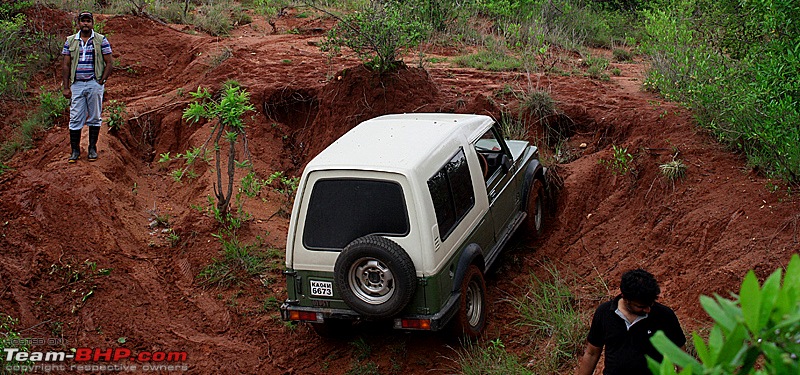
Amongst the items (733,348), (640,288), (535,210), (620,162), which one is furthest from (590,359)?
(620,162)

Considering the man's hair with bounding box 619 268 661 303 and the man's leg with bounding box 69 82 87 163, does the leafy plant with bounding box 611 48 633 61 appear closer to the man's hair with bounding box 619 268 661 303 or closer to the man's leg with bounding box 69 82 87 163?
the man's leg with bounding box 69 82 87 163

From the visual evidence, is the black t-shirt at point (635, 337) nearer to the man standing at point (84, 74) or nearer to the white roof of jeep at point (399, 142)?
the white roof of jeep at point (399, 142)

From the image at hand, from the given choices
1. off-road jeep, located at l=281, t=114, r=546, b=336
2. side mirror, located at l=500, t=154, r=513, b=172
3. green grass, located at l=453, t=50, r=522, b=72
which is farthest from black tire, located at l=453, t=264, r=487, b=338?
green grass, located at l=453, t=50, r=522, b=72

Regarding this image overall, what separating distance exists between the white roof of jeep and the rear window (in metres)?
0.15

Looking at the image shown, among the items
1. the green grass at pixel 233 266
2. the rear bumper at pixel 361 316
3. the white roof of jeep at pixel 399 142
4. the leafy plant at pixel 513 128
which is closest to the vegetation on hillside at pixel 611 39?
the leafy plant at pixel 513 128

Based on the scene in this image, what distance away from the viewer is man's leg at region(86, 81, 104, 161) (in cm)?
895

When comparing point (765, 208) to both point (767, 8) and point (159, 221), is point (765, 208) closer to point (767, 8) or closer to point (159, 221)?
point (767, 8)

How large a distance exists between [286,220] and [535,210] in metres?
2.82

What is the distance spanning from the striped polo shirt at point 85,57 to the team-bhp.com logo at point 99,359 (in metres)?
3.87

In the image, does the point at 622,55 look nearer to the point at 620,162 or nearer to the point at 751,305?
the point at 620,162

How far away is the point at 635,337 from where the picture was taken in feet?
13.2

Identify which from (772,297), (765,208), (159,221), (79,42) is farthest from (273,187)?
(772,297)

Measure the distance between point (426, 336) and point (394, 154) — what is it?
161 centimetres

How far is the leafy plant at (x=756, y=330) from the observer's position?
1730mm
